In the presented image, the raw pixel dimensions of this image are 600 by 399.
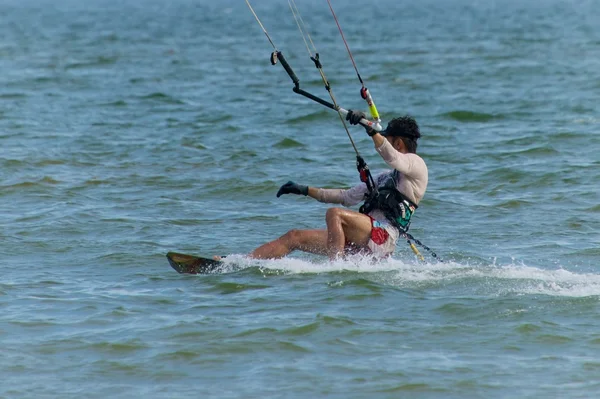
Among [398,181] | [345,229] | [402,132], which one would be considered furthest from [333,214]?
[402,132]

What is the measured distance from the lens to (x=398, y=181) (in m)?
9.52

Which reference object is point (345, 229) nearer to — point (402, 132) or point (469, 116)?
point (402, 132)

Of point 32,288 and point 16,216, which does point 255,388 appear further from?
point 16,216

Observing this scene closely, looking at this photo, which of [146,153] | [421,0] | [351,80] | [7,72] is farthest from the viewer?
[421,0]

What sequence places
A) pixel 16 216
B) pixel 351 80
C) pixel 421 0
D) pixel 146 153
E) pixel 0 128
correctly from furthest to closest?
1. pixel 421 0
2. pixel 351 80
3. pixel 0 128
4. pixel 146 153
5. pixel 16 216

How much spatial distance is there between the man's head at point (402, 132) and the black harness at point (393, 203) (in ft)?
1.14

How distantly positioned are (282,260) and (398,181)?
1316 millimetres

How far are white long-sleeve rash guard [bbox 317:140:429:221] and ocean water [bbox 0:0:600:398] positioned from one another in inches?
25.1

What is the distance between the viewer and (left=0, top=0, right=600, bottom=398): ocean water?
7.43 m

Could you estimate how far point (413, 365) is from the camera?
7.41 metres

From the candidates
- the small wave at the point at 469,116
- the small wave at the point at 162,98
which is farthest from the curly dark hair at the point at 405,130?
the small wave at the point at 162,98

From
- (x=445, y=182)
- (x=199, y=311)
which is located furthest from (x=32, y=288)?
(x=445, y=182)

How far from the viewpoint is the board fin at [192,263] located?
9.86 m

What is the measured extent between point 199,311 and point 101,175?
23.0 feet
